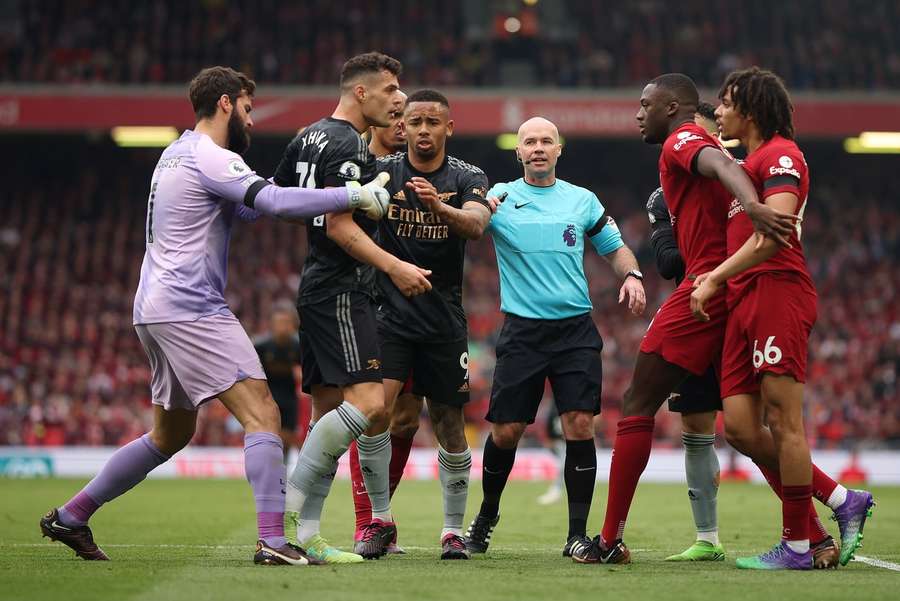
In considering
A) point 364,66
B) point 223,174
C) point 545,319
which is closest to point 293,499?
point 223,174

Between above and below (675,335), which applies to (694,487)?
below

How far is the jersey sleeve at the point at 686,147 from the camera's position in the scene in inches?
242

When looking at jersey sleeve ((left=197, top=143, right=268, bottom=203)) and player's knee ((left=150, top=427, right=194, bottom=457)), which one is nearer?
jersey sleeve ((left=197, top=143, right=268, bottom=203))

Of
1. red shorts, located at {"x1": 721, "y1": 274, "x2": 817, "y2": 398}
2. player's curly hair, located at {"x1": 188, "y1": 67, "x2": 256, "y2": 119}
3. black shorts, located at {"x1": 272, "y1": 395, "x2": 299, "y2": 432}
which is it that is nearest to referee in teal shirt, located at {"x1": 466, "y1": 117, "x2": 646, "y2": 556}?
red shorts, located at {"x1": 721, "y1": 274, "x2": 817, "y2": 398}

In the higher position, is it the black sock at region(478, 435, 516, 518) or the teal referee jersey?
the teal referee jersey

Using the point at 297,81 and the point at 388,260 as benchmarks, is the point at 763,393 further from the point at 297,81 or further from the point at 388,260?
the point at 297,81

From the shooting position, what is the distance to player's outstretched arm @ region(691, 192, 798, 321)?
5848mm

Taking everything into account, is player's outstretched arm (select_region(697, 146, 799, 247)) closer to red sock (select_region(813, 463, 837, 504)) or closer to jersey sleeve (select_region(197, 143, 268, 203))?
red sock (select_region(813, 463, 837, 504))

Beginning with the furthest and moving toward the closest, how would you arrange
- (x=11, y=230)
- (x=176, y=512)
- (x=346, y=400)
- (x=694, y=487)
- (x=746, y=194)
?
1. (x=11, y=230)
2. (x=176, y=512)
3. (x=694, y=487)
4. (x=346, y=400)
5. (x=746, y=194)

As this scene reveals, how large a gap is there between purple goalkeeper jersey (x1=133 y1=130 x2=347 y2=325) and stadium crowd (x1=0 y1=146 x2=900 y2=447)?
15895 millimetres

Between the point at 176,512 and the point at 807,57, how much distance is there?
22340mm

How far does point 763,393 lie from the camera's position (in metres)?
5.95

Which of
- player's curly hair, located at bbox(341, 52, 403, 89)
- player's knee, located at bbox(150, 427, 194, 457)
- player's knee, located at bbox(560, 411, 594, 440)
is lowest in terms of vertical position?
player's knee, located at bbox(150, 427, 194, 457)

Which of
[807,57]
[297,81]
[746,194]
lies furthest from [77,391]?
[746,194]
